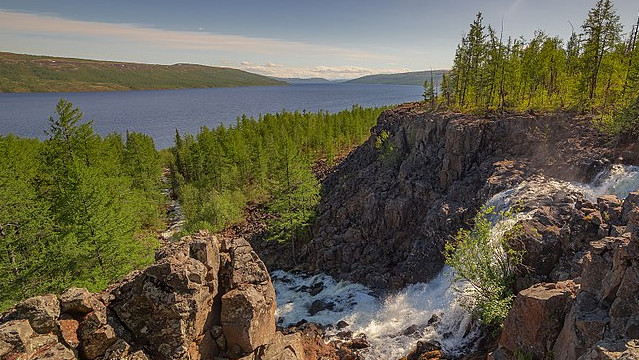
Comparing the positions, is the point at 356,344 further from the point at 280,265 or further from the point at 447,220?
the point at 280,265

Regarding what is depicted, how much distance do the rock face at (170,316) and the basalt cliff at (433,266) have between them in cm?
6

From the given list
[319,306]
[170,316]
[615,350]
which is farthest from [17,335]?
[319,306]

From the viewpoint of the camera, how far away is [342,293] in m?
34.9

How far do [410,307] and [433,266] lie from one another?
17.2 feet

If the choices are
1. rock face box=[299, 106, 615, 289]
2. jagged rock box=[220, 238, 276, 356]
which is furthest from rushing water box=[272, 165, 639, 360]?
jagged rock box=[220, 238, 276, 356]

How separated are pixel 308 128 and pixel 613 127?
223ft

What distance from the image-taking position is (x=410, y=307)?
2991 cm

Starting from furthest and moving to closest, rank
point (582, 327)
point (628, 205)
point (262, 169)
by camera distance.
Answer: point (262, 169)
point (628, 205)
point (582, 327)

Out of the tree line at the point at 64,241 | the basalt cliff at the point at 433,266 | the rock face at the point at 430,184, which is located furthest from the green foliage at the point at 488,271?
the tree line at the point at 64,241

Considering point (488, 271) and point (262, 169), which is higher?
point (488, 271)

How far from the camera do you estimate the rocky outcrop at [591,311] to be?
37.5ft

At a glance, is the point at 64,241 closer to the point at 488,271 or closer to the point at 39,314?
the point at 39,314

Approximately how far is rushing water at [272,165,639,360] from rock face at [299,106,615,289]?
1.58m

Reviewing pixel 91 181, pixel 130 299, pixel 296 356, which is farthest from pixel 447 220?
pixel 91 181
